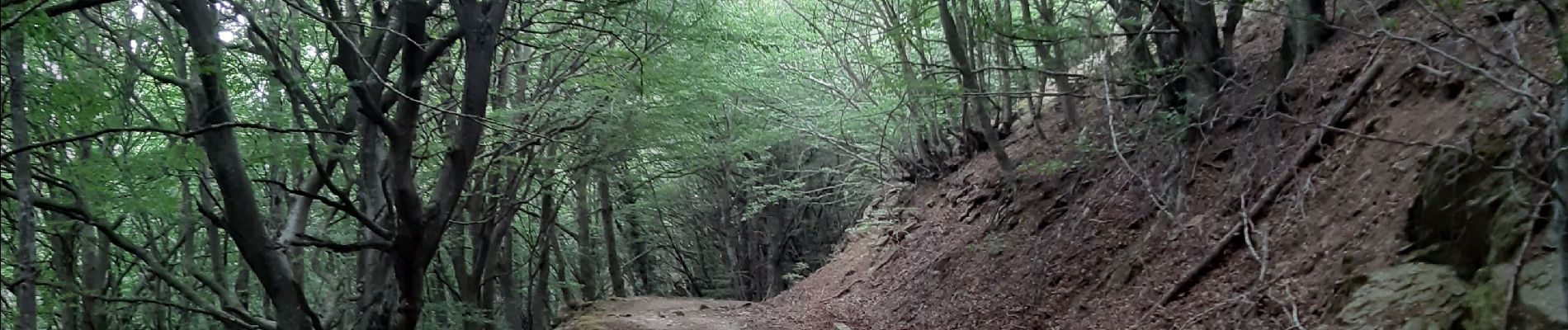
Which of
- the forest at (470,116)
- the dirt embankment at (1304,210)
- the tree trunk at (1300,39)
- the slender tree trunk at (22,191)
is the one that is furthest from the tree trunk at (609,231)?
the slender tree trunk at (22,191)

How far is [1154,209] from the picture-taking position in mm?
7391

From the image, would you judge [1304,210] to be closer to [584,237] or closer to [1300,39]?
[1300,39]

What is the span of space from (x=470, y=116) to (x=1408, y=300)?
4594 mm

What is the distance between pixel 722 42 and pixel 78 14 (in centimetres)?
625

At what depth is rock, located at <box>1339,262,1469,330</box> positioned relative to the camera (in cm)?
379

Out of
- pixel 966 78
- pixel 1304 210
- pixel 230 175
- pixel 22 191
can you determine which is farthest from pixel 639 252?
pixel 22 191

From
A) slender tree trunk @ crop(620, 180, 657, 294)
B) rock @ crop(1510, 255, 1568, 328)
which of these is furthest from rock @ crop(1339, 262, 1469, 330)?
slender tree trunk @ crop(620, 180, 657, 294)

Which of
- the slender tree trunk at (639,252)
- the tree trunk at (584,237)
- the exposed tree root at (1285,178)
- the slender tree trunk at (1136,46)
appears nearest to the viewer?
the exposed tree root at (1285,178)

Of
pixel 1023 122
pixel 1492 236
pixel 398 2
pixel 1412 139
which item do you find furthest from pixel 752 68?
pixel 1492 236

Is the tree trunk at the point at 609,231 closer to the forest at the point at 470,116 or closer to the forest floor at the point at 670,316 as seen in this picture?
the forest at the point at 470,116

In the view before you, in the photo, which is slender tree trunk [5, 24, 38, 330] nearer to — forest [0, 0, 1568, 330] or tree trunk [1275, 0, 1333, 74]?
forest [0, 0, 1568, 330]

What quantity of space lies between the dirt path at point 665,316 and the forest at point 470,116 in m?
1.31

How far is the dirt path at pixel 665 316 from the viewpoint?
12.7 m

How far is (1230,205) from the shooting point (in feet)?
21.2
